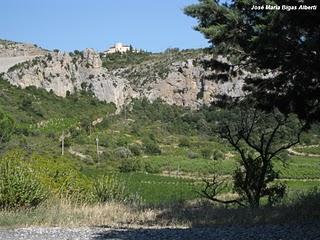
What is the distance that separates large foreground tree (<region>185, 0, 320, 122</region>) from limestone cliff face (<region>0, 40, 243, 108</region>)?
225 ft

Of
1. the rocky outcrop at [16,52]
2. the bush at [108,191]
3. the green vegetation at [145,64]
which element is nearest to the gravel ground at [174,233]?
the bush at [108,191]

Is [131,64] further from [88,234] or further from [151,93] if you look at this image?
[88,234]

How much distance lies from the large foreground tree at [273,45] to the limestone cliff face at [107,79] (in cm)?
6865

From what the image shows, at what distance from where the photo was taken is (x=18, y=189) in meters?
12.8

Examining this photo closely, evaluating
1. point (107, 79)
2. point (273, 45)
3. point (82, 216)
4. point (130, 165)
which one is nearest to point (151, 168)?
point (130, 165)

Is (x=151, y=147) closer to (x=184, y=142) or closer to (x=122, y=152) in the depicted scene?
(x=184, y=142)

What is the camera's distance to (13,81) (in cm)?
8494

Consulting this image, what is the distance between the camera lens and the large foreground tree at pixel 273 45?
8.37 meters

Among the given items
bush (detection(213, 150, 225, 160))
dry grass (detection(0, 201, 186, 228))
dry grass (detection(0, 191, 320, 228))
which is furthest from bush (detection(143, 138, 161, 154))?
dry grass (detection(0, 191, 320, 228))

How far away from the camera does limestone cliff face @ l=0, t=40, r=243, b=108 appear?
90188 mm

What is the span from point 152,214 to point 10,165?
3.91m

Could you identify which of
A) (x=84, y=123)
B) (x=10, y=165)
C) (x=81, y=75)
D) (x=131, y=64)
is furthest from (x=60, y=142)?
(x=10, y=165)

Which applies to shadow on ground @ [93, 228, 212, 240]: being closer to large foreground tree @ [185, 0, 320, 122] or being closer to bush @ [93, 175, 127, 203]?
large foreground tree @ [185, 0, 320, 122]

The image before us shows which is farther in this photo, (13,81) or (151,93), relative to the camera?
(151,93)
